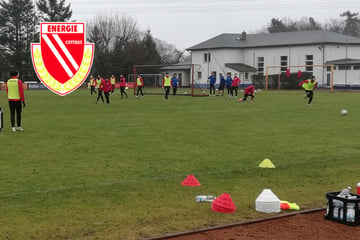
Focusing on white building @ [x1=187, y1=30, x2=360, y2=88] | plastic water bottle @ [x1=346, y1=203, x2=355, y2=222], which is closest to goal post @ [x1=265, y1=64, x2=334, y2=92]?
white building @ [x1=187, y1=30, x2=360, y2=88]

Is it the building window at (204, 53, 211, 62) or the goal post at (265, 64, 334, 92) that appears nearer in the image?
the goal post at (265, 64, 334, 92)

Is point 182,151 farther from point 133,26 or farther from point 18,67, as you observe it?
point 133,26

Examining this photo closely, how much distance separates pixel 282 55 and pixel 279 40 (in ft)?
8.54

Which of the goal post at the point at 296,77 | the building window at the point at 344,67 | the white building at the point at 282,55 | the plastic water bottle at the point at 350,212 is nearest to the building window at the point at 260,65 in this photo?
the white building at the point at 282,55

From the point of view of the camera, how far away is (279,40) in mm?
68375

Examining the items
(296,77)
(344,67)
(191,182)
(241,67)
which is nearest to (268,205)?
(191,182)

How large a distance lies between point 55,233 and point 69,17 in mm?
77059

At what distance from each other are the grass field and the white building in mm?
44588

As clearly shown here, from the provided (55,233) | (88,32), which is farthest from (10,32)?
(55,233)

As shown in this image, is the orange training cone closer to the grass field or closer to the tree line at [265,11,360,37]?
the grass field

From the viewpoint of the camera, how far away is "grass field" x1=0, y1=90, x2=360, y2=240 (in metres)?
5.73

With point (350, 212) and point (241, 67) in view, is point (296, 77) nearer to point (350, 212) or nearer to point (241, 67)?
point (241, 67)

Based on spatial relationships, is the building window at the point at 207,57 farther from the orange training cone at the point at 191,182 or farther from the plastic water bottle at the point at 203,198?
the plastic water bottle at the point at 203,198

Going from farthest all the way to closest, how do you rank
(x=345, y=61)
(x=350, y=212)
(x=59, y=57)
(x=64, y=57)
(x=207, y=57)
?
(x=207, y=57)
(x=345, y=61)
(x=64, y=57)
(x=59, y=57)
(x=350, y=212)
